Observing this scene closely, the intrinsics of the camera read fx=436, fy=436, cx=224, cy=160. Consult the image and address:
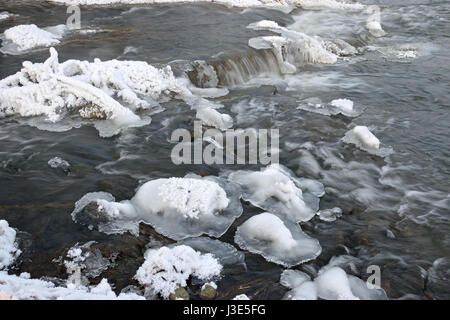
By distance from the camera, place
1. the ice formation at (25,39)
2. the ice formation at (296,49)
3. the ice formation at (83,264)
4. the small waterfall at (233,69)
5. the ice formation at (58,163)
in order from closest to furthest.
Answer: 1. the ice formation at (83,264)
2. the ice formation at (58,163)
3. the small waterfall at (233,69)
4. the ice formation at (25,39)
5. the ice formation at (296,49)

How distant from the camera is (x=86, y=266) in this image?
14.0ft

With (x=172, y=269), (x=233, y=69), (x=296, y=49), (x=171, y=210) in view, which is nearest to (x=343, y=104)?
(x=233, y=69)

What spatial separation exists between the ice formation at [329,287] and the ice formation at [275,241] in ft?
0.74

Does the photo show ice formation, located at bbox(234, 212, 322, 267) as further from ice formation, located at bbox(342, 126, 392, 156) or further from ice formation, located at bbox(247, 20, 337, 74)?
ice formation, located at bbox(247, 20, 337, 74)

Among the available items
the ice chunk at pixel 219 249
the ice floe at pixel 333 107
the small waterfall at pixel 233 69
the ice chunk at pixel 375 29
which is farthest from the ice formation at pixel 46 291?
the ice chunk at pixel 375 29

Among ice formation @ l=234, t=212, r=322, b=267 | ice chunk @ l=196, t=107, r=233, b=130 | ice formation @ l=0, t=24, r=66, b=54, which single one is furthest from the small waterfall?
ice formation @ l=234, t=212, r=322, b=267

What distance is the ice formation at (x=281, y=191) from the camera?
17.7 feet

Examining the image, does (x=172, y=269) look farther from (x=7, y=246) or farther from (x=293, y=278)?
(x=7, y=246)

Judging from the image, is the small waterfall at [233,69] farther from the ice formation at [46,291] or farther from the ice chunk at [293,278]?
the ice formation at [46,291]

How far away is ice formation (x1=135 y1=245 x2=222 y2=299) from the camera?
394cm

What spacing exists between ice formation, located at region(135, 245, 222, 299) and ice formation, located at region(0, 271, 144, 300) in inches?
15.5

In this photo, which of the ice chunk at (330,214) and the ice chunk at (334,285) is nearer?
the ice chunk at (334,285)

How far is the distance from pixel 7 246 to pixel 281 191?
3.14 meters
